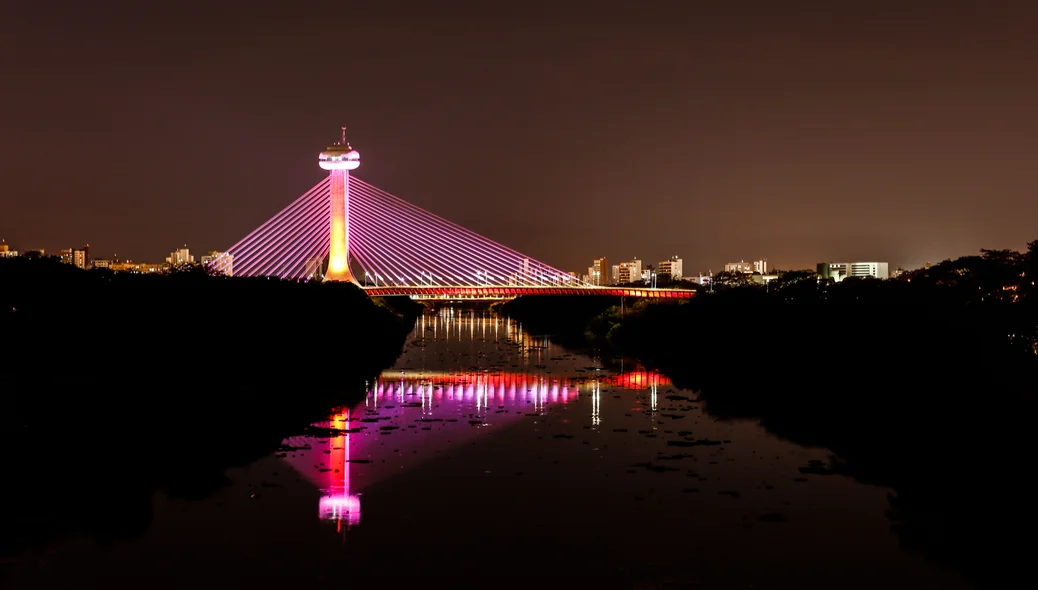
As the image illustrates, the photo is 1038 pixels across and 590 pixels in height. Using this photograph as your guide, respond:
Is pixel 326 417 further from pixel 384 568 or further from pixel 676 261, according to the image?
pixel 676 261

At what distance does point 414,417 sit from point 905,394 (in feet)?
36.5

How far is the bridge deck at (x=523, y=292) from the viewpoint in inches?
2185

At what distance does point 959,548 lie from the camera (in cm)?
1133

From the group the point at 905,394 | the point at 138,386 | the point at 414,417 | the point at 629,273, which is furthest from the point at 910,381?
the point at 629,273

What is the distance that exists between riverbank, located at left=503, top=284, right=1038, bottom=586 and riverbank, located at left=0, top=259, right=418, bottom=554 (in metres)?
9.91

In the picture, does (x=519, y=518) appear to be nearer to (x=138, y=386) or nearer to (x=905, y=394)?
(x=138, y=386)

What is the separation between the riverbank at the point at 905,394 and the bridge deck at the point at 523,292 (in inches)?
561

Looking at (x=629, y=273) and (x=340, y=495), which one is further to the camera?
(x=629, y=273)

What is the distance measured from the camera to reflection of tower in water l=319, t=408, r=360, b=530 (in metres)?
12.4

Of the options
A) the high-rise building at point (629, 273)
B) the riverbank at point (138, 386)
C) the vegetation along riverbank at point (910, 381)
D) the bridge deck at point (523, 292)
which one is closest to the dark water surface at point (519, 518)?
the riverbank at point (138, 386)

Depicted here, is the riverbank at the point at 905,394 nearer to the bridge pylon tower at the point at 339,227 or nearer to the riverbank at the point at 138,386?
the riverbank at the point at 138,386

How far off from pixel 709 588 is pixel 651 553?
1187mm

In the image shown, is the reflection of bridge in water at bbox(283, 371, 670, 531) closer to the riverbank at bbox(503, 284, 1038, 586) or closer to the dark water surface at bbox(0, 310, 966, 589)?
the dark water surface at bbox(0, 310, 966, 589)

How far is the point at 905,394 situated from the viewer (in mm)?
22188
